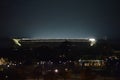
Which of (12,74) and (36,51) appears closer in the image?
(12,74)

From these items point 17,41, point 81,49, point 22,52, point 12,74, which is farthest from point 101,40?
point 12,74

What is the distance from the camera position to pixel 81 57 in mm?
60906

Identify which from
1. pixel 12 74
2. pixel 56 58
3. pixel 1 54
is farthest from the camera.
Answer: pixel 1 54

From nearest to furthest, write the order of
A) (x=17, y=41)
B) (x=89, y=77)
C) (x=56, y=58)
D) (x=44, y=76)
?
(x=89, y=77), (x=44, y=76), (x=56, y=58), (x=17, y=41)

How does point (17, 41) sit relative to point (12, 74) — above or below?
above

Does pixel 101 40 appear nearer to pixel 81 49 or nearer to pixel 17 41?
pixel 81 49

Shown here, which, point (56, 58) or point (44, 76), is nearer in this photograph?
point (44, 76)

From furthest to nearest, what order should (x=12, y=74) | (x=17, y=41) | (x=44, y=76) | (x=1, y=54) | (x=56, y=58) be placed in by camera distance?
(x=17, y=41) → (x=1, y=54) → (x=56, y=58) → (x=12, y=74) → (x=44, y=76)

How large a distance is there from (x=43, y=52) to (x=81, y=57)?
7.05m

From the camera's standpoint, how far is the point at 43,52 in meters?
56.9

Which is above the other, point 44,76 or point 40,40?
point 40,40

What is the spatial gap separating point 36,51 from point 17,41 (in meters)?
18.3

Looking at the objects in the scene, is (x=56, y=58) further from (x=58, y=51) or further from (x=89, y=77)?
(x=89, y=77)

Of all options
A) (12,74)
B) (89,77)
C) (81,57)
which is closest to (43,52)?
(81,57)
